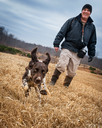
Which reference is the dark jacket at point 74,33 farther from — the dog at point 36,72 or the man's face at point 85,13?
the dog at point 36,72

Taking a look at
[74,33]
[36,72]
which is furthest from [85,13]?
[36,72]

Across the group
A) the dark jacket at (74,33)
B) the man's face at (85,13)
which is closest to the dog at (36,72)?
the dark jacket at (74,33)

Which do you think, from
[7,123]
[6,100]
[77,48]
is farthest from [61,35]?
[7,123]

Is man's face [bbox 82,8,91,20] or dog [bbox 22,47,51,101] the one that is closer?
dog [bbox 22,47,51,101]

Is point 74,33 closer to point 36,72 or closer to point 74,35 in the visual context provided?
point 74,35

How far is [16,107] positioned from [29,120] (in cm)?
34

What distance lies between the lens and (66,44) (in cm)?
362

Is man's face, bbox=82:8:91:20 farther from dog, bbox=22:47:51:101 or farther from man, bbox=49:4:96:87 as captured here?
dog, bbox=22:47:51:101

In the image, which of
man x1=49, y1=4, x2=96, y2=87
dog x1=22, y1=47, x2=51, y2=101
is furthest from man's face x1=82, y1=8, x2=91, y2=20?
dog x1=22, y1=47, x2=51, y2=101

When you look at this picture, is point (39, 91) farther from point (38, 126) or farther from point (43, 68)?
point (38, 126)

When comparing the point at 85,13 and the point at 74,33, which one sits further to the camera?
the point at 74,33

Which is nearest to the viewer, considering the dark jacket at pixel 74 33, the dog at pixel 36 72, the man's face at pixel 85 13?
the dog at pixel 36 72

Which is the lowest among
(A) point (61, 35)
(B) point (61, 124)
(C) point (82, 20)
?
(B) point (61, 124)

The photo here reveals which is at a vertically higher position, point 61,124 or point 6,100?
point 6,100
